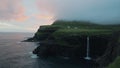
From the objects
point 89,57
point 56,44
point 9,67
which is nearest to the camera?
point 9,67

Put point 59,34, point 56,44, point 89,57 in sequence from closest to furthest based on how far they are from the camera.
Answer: point 89,57 < point 56,44 < point 59,34

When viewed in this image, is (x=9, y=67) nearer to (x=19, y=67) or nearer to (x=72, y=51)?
(x=19, y=67)

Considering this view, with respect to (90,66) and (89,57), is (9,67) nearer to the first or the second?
(90,66)

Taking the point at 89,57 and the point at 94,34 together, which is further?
the point at 94,34

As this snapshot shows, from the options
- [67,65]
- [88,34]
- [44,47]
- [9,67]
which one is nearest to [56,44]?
[44,47]

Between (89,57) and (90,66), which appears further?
(89,57)

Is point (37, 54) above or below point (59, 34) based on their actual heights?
below

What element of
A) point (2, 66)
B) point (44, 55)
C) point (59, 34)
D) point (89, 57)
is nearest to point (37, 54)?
point (44, 55)

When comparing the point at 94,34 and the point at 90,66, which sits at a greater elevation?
the point at 94,34

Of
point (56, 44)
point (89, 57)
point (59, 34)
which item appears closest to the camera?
point (89, 57)
